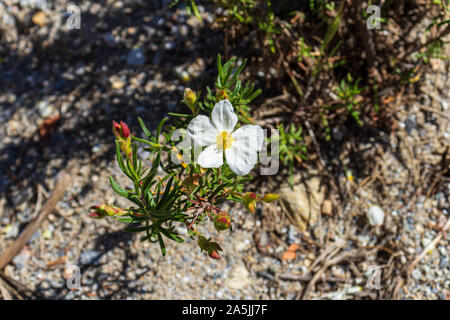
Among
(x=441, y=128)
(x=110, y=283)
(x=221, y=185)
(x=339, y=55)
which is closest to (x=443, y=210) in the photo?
(x=441, y=128)

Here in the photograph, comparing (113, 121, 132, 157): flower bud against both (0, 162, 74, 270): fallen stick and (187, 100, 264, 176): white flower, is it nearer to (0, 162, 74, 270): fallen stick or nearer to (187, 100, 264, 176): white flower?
(187, 100, 264, 176): white flower

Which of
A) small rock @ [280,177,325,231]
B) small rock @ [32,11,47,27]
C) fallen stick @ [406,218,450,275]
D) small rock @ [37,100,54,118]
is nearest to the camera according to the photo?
fallen stick @ [406,218,450,275]

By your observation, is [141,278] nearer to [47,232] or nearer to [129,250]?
[129,250]

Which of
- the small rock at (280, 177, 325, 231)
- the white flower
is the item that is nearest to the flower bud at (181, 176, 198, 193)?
the white flower

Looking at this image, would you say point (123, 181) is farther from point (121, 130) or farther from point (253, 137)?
point (253, 137)

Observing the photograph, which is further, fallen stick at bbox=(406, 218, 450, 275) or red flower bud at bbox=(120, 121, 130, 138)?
fallen stick at bbox=(406, 218, 450, 275)

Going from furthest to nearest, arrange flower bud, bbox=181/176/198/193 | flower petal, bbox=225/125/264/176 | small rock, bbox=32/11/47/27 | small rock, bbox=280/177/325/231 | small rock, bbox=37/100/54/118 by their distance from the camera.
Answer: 1. small rock, bbox=32/11/47/27
2. small rock, bbox=37/100/54/118
3. small rock, bbox=280/177/325/231
4. flower bud, bbox=181/176/198/193
5. flower petal, bbox=225/125/264/176

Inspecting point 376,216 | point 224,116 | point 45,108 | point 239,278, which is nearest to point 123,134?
point 224,116

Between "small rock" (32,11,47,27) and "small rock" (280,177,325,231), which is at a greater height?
"small rock" (32,11,47,27)
